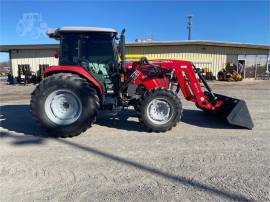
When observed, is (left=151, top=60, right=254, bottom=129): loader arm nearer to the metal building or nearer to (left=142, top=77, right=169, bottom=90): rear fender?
(left=142, top=77, right=169, bottom=90): rear fender

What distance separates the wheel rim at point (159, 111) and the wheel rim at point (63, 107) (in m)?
1.51

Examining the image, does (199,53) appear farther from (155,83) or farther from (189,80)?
(155,83)

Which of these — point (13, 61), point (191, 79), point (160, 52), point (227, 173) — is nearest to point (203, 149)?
point (227, 173)

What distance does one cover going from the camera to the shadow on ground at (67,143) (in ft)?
10.7

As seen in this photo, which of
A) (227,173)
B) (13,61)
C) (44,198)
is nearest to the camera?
(44,198)

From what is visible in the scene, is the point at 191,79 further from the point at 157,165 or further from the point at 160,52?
the point at 160,52

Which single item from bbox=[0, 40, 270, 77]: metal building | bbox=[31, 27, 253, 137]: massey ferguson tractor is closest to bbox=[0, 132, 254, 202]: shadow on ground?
bbox=[31, 27, 253, 137]: massey ferguson tractor

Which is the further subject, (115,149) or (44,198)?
(115,149)

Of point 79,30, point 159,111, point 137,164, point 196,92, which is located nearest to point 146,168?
point 137,164

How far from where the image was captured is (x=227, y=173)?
3.71 metres

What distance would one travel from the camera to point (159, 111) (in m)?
5.76

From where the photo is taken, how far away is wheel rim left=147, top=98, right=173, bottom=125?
18.7 feet

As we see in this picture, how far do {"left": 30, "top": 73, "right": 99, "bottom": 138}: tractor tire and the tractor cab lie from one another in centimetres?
59

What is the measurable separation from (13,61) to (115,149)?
2016 cm
